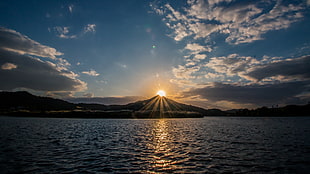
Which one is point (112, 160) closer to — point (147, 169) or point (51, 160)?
point (147, 169)

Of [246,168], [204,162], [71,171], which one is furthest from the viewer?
[204,162]

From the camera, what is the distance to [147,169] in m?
20.8

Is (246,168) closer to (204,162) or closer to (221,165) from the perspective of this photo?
(221,165)

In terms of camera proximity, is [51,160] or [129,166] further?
[51,160]

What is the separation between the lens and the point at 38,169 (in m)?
20.5

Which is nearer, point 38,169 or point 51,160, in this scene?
point 38,169

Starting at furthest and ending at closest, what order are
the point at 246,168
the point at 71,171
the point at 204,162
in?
the point at 204,162
the point at 246,168
the point at 71,171

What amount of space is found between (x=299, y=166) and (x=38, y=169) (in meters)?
34.0

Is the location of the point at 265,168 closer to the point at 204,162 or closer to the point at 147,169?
the point at 204,162

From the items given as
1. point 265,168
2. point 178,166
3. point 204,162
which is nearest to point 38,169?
point 178,166

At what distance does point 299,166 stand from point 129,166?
22914 millimetres

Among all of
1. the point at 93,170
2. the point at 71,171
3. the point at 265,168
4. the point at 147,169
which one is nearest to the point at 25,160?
the point at 71,171

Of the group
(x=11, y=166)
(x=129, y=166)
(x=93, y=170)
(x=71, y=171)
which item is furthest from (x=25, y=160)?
(x=129, y=166)

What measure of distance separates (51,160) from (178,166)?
1869 cm
